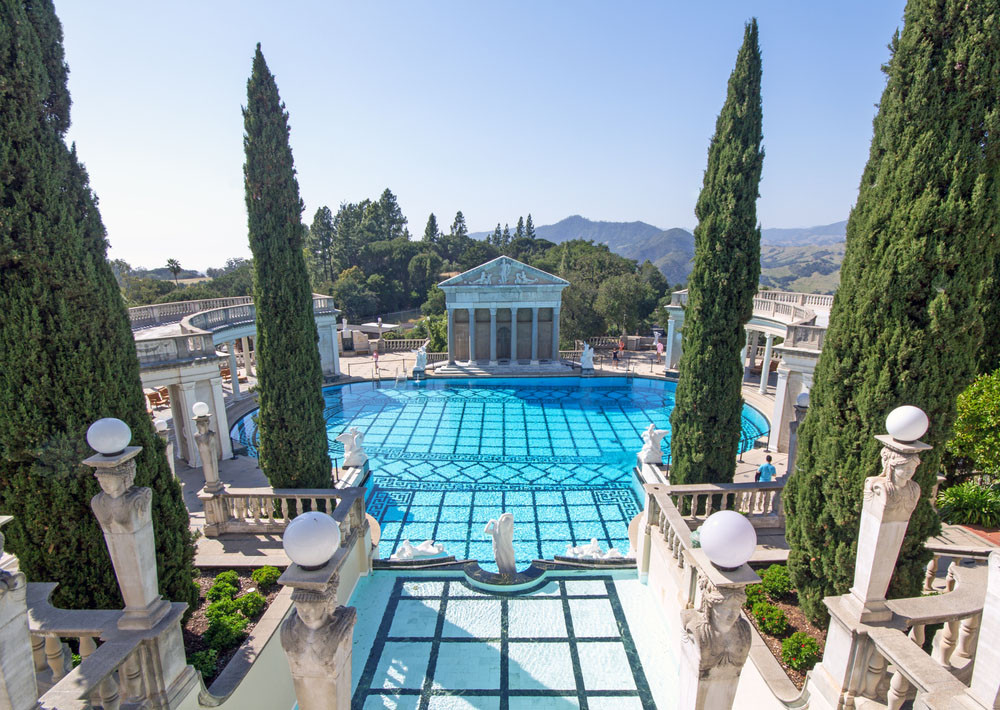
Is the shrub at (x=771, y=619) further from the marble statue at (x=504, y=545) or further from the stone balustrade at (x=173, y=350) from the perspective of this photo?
the stone balustrade at (x=173, y=350)

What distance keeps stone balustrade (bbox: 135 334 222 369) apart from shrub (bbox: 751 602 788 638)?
16.6 meters

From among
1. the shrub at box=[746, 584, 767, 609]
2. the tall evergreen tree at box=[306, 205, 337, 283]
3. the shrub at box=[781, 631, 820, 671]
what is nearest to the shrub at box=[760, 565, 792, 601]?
the shrub at box=[746, 584, 767, 609]

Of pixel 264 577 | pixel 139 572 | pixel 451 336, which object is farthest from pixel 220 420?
pixel 451 336

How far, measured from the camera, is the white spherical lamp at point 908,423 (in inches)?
171

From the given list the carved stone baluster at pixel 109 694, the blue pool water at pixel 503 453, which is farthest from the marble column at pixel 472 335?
the carved stone baluster at pixel 109 694

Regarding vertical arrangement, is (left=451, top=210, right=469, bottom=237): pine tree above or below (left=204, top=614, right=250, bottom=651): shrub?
above

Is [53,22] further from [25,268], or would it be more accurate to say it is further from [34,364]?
[34,364]

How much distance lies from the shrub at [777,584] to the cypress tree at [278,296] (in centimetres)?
859

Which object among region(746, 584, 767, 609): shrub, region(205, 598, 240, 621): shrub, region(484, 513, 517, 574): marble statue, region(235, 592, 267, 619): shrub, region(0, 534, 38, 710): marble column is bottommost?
region(484, 513, 517, 574): marble statue

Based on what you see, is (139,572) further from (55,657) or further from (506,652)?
(506,652)

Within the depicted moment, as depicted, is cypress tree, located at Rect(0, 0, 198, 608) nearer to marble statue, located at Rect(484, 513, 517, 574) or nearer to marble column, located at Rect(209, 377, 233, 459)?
marble statue, located at Rect(484, 513, 517, 574)

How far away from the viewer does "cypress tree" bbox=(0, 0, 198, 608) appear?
5355 mm

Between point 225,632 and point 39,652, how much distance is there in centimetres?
198

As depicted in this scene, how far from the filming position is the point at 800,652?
5824mm
